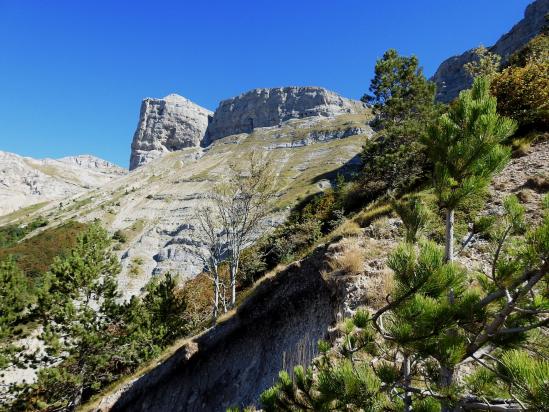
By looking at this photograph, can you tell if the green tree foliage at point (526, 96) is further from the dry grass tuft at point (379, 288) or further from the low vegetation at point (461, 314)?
the low vegetation at point (461, 314)

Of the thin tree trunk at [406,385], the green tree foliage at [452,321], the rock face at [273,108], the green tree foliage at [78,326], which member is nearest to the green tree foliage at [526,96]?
the green tree foliage at [452,321]

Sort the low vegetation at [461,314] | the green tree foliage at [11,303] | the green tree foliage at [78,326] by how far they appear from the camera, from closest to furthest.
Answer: the low vegetation at [461,314], the green tree foliage at [78,326], the green tree foliage at [11,303]

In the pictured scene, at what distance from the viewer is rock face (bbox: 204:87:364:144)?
172m

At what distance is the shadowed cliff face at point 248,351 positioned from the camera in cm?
1112

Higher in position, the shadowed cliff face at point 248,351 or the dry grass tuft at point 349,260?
the dry grass tuft at point 349,260

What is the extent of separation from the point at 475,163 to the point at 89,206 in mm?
113946

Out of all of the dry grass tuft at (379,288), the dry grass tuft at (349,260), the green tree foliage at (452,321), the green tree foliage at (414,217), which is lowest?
the dry grass tuft at (379,288)

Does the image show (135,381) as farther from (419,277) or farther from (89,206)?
(89,206)

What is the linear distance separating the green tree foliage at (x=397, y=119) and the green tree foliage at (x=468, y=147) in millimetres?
16327

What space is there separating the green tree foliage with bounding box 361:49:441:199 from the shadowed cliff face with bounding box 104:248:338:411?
9.96 m

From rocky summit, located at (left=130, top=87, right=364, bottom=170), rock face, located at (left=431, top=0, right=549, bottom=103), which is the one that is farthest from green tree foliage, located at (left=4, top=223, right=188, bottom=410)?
rocky summit, located at (left=130, top=87, right=364, bottom=170)

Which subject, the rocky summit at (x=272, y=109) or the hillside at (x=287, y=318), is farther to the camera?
the rocky summit at (x=272, y=109)

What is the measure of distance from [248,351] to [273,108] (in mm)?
176099

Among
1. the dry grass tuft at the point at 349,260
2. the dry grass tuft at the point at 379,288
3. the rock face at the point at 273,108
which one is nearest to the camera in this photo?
the dry grass tuft at the point at 379,288
